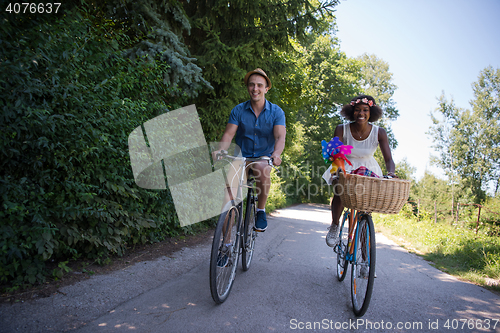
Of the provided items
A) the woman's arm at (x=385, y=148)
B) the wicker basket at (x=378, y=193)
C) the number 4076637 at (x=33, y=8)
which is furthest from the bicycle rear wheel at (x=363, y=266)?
the number 4076637 at (x=33, y=8)

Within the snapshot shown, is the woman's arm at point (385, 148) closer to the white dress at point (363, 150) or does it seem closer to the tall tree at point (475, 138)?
the white dress at point (363, 150)

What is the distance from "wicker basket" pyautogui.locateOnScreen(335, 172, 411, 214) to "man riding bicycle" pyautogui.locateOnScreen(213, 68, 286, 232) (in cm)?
113

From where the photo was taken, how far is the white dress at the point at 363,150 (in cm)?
355

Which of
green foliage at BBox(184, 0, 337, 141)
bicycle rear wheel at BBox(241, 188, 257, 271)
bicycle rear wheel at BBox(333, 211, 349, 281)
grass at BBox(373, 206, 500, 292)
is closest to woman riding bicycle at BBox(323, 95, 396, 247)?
bicycle rear wheel at BBox(333, 211, 349, 281)

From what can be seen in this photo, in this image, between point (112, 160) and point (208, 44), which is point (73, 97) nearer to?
point (112, 160)

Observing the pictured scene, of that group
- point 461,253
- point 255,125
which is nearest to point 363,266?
point 255,125

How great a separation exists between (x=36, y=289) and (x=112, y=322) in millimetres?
881

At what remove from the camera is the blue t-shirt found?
145 inches

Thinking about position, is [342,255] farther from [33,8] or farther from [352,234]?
[33,8]

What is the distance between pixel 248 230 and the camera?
360cm

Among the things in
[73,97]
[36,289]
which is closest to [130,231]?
[36,289]

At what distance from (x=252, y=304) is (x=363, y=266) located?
3.87 feet

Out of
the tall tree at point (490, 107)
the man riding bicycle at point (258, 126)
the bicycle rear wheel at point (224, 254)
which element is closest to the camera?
the bicycle rear wheel at point (224, 254)

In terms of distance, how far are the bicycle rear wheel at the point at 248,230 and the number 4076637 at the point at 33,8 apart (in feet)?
9.44
